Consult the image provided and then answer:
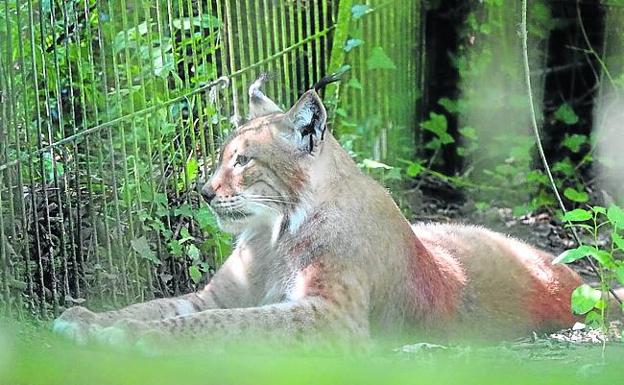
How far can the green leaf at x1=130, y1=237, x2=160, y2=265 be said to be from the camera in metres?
5.88

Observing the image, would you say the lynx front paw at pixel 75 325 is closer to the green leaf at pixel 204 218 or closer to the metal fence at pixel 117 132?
the metal fence at pixel 117 132

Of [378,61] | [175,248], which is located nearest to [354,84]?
[378,61]

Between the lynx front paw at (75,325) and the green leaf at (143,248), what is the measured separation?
0.95 m

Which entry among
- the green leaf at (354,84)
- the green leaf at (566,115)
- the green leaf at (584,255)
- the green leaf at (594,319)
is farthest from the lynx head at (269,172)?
the green leaf at (566,115)

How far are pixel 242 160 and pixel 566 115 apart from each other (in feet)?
17.2

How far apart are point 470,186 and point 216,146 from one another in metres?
3.74

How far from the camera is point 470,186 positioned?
9867mm

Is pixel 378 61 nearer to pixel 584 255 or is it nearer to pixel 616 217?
pixel 616 217

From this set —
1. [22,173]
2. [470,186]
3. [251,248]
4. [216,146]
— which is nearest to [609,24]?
[470,186]

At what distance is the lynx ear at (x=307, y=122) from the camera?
545cm

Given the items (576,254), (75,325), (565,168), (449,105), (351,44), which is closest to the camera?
(75,325)

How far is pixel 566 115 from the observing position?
10086 millimetres

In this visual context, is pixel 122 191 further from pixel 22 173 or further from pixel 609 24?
pixel 609 24

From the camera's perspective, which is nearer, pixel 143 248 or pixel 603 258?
pixel 603 258
